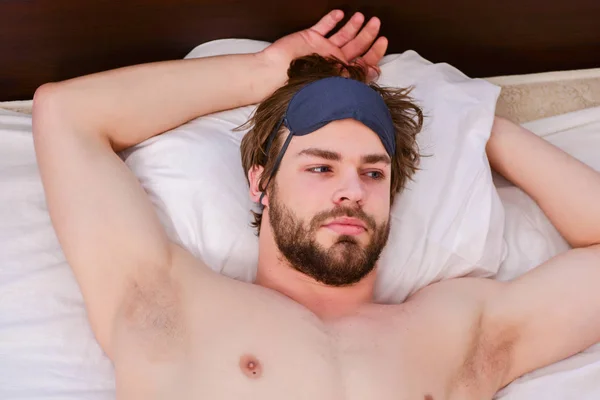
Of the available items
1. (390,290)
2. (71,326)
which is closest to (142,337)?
(71,326)

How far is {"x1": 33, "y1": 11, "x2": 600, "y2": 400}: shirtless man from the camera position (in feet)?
4.64

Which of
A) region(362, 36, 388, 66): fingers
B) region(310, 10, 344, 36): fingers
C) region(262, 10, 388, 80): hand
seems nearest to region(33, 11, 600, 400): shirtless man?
region(262, 10, 388, 80): hand

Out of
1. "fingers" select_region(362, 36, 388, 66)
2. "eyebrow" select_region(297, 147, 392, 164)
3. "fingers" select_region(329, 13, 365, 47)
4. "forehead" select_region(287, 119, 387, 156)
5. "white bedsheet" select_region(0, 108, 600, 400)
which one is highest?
"fingers" select_region(329, 13, 365, 47)

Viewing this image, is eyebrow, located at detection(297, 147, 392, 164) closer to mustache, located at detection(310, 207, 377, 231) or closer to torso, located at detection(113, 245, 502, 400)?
mustache, located at detection(310, 207, 377, 231)

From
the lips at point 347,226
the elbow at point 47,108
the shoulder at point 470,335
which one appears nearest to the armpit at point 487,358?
the shoulder at point 470,335

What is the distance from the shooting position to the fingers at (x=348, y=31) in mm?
1937

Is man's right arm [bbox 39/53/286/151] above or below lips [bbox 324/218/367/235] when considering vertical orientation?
above

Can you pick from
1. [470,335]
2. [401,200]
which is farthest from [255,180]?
[470,335]

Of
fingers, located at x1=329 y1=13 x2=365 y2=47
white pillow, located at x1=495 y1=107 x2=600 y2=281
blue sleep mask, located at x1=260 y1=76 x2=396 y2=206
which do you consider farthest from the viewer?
fingers, located at x1=329 y1=13 x2=365 y2=47

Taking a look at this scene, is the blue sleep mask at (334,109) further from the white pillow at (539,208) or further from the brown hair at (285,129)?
the white pillow at (539,208)

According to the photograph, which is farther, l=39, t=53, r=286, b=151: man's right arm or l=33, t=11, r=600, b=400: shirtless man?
l=39, t=53, r=286, b=151: man's right arm

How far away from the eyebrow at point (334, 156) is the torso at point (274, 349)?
31 centimetres

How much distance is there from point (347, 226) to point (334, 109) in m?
0.27

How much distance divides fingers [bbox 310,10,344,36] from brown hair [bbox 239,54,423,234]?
0.10 m
